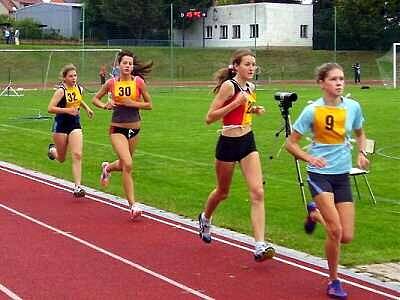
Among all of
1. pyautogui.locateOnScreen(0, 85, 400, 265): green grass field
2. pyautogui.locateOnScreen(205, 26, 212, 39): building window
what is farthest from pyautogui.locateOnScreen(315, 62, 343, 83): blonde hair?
pyautogui.locateOnScreen(205, 26, 212, 39): building window

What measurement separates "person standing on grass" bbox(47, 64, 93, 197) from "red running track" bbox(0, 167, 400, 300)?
130 centimetres

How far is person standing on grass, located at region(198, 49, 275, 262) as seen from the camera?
835 cm

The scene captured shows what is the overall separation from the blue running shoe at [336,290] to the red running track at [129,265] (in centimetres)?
10

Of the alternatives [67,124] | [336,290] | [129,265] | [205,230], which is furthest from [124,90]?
[336,290]

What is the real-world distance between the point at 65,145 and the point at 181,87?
42.2m

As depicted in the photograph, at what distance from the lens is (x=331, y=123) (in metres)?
7.06

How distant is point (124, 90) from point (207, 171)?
5.06 m

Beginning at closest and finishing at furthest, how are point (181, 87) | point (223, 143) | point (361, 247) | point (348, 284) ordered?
point (348, 284) → point (223, 143) → point (361, 247) → point (181, 87)

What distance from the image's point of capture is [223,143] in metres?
8.60

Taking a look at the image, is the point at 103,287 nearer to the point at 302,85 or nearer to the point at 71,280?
the point at 71,280

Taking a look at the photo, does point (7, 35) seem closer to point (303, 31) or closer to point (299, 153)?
point (303, 31)

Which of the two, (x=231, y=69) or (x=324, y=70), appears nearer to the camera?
(x=324, y=70)

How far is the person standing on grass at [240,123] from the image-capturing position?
835cm

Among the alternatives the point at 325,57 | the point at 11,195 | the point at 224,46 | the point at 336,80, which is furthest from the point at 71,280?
the point at 224,46
